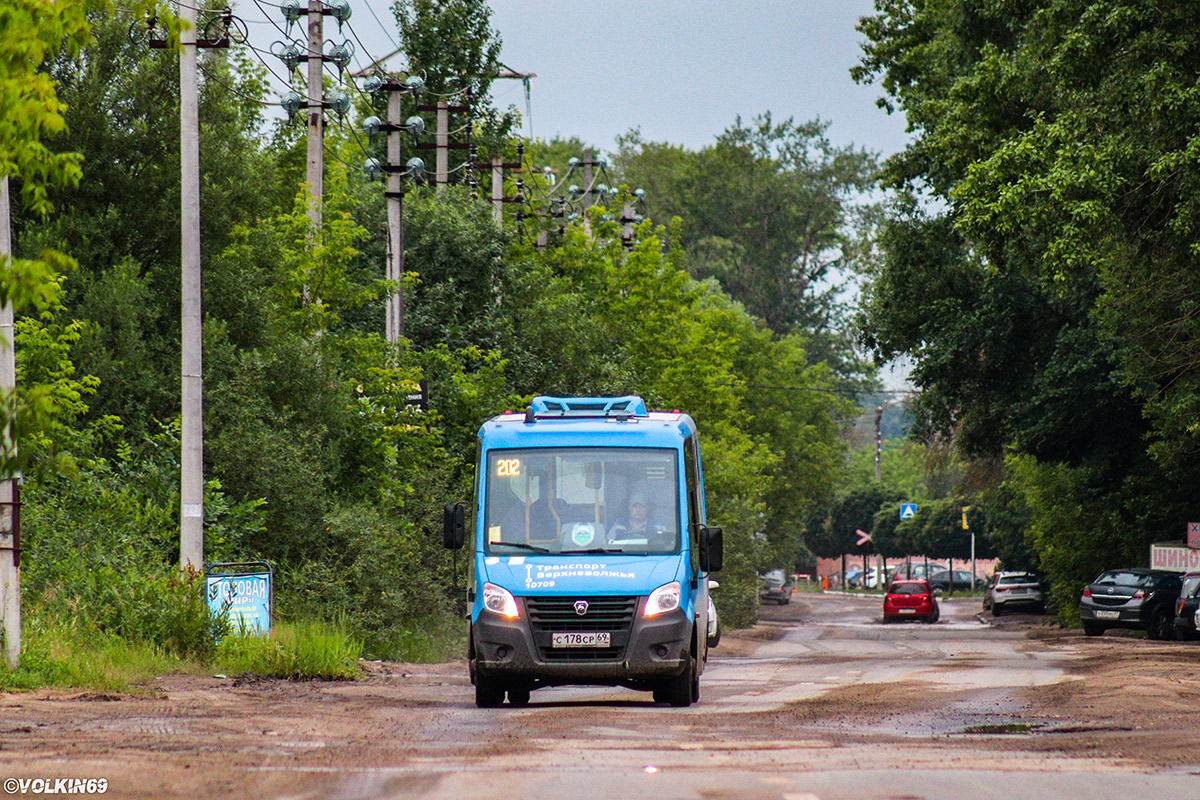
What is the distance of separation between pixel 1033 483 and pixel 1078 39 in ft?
84.4

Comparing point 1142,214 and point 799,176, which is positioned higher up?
point 799,176

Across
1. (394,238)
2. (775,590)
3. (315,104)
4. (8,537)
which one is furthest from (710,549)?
(775,590)

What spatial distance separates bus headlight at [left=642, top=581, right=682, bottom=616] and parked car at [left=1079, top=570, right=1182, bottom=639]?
2371 cm

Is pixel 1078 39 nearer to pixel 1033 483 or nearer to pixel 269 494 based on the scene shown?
pixel 269 494

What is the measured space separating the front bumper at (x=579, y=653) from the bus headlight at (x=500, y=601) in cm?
5

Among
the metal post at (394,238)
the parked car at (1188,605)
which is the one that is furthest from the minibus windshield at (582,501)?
the parked car at (1188,605)

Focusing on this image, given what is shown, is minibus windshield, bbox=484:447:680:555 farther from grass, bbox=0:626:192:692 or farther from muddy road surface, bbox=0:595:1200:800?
grass, bbox=0:626:192:692

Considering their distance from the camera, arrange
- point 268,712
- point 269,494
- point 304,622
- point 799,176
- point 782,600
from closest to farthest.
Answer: point 268,712 → point 304,622 → point 269,494 → point 782,600 → point 799,176

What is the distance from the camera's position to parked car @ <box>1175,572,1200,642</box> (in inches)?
1289

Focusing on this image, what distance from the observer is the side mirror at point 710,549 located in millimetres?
16062

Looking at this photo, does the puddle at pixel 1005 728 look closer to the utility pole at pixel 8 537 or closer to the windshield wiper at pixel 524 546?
the windshield wiper at pixel 524 546

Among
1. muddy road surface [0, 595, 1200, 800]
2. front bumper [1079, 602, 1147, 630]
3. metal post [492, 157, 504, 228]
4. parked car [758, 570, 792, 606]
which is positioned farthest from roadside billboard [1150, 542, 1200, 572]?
parked car [758, 570, 792, 606]

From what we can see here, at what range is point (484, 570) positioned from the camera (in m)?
15.5

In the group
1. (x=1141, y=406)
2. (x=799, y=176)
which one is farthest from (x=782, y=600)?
(x=1141, y=406)
